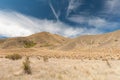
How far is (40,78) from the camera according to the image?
17.7m

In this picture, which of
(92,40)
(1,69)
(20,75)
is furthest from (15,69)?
(92,40)

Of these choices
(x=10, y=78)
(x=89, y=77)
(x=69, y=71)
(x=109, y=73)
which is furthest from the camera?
(x=109, y=73)

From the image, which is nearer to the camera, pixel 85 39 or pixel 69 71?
pixel 69 71

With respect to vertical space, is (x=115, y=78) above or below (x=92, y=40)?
below

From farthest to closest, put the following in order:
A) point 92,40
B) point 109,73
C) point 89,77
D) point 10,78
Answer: point 92,40 < point 109,73 < point 89,77 < point 10,78

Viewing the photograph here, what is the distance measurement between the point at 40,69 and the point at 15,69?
1884mm

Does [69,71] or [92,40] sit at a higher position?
[92,40]

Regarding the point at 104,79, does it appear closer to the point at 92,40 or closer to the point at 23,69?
the point at 23,69

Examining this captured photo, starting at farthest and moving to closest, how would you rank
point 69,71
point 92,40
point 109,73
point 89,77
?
point 92,40
point 109,73
point 69,71
point 89,77

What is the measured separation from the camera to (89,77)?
747 inches

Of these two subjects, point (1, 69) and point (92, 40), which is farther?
point (92, 40)

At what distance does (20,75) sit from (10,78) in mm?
817

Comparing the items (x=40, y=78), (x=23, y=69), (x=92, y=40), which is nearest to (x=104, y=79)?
(x=40, y=78)

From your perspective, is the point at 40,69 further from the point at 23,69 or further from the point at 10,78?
the point at 10,78
